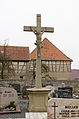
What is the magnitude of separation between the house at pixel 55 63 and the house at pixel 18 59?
1.21m

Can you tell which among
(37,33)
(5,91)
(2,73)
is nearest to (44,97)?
(37,33)

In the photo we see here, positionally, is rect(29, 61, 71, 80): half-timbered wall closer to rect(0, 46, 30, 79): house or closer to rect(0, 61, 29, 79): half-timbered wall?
rect(0, 61, 29, 79): half-timbered wall

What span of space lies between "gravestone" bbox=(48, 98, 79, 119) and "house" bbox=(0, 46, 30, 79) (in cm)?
2329

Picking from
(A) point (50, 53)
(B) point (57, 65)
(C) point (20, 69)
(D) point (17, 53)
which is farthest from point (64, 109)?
(A) point (50, 53)

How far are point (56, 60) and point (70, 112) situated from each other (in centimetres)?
2681

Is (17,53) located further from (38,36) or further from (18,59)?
(38,36)

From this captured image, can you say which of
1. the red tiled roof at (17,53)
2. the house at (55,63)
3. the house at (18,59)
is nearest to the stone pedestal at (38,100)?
the house at (18,59)

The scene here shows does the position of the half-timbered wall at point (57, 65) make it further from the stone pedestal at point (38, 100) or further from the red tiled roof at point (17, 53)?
the stone pedestal at point (38, 100)

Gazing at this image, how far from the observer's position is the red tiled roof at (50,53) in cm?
3238

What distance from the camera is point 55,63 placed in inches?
1252

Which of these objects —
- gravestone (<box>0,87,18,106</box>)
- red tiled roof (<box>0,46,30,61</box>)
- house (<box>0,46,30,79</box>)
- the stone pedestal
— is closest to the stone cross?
the stone pedestal

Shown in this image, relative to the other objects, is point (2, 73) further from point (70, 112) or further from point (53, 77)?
point (70, 112)

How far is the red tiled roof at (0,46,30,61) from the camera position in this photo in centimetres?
3112

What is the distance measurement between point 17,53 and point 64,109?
2771 cm
